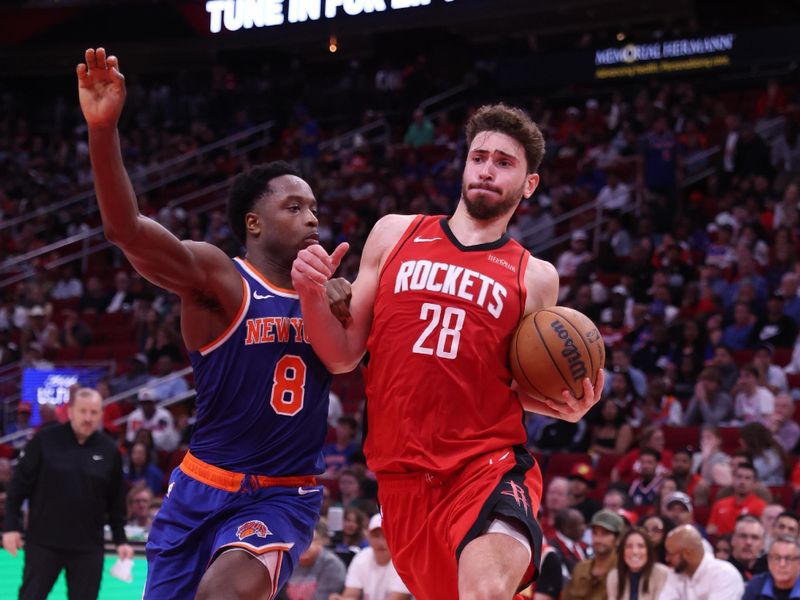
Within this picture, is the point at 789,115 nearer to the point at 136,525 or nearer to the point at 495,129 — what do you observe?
the point at 136,525

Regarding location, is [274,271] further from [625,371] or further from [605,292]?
[605,292]

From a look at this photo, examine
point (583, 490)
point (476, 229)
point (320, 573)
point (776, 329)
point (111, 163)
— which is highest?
point (111, 163)

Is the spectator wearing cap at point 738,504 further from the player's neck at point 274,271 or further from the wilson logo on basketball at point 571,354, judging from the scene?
the player's neck at point 274,271

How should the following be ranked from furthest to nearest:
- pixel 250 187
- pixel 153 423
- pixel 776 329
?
pixel 153 423 → pixel 776 329 → pixel 250 187

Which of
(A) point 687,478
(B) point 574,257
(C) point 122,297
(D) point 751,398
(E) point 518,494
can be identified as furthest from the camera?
(C) point 122,297

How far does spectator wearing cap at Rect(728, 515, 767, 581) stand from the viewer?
7773 mm

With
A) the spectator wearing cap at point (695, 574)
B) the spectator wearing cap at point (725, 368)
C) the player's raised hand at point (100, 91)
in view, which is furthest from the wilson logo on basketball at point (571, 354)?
the spectator wearing cap at point (725, 368)

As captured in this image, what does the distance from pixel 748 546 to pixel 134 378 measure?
30.7 ft

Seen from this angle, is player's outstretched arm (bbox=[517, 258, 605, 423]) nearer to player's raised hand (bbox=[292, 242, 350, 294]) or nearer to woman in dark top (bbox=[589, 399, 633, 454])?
player's raised hand (bbox=[292, 242, 350, 294])

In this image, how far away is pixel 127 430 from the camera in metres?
14.0

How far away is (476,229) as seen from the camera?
14.8 ft

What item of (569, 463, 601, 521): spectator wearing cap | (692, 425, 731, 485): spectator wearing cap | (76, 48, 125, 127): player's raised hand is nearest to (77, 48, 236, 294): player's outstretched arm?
(76, 48, 125, 127): player's raised hand

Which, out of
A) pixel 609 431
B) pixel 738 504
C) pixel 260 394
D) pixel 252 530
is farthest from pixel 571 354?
pixel 609 431

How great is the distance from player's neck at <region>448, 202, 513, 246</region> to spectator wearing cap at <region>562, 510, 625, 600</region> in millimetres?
3830
